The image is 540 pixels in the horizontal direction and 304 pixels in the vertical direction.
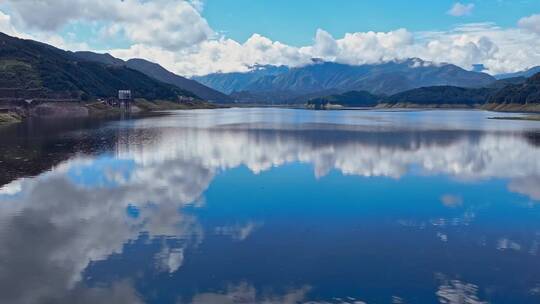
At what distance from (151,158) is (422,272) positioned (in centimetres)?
5337

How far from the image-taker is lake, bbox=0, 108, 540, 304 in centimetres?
2330

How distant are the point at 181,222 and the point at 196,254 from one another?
783cm

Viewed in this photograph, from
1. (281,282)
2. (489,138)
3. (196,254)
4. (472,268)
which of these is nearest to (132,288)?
(196,254)

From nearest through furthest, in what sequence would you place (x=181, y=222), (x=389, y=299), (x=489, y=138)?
1. (x=389, y=299)
2. (x=181, y=222)
3. (x=489, y=138)

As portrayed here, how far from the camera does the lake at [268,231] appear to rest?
76.4 feet

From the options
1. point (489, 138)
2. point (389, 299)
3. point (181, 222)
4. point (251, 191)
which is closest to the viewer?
point (389, 299)

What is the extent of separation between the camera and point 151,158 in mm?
71625

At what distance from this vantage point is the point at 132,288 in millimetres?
23125

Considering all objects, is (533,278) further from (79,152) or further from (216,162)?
(79,152)

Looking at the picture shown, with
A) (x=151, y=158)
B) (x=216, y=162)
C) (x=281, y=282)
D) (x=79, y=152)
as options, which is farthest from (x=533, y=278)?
(x=79, y=152)

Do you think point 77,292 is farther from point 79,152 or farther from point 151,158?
point 79,152

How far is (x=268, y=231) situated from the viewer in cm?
3316

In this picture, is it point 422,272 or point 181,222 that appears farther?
point 181,222

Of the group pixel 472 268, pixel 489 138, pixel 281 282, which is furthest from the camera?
pixel 489 138
